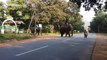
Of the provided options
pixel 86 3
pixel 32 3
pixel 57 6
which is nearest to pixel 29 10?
pixel 32 3

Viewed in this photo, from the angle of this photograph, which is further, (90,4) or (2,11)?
(2,11)

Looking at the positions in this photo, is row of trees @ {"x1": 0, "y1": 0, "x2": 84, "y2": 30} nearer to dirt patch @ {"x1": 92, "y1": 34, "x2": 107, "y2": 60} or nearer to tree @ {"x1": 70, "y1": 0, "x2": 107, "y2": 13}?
dirt patch @ {"x1": 92, "y1": 34, "x2": 107, "y2": 60}

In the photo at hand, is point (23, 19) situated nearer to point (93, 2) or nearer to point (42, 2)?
point (42, 2)

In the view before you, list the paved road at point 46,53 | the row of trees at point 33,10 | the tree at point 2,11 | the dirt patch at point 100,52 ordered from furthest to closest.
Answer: the tree at point 2,11, the row of trees at point 33,10, the dirt patch at point 100,52, the paved road at point 46,53

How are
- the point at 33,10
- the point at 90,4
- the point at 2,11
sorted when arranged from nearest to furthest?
the point at 90,4
the point at 33,10
the point at 2,11

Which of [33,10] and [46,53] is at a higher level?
[33,10]

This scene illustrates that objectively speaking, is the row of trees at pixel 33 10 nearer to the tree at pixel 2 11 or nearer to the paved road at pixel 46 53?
the tree at pixel 2 11

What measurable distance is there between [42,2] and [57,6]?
497 cm

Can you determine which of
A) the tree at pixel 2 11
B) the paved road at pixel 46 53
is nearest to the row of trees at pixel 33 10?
the tree at pixel 2 11

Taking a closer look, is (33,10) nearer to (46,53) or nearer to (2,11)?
(2,11)

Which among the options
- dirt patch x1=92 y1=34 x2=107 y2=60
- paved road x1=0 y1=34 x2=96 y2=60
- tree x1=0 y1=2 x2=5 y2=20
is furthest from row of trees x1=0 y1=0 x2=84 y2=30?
paved road x1=0 y1=34 x2=96 y2=60

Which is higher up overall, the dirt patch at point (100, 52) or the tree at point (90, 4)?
the tree at point (90, 4)

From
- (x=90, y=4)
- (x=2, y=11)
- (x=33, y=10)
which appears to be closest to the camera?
(x=90, y=4)

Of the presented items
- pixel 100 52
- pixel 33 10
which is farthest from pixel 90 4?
pixel 33 10
